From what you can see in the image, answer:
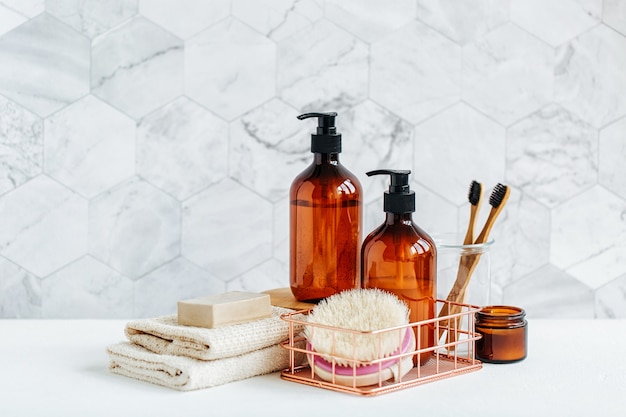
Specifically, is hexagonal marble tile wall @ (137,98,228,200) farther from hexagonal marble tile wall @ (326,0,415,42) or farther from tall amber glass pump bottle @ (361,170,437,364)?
tall amber glass pump bottle @ (361,170,437,364)

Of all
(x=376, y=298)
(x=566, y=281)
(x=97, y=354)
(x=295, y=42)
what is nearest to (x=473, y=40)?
(x=295, y=42)

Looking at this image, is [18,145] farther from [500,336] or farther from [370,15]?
[500,336]

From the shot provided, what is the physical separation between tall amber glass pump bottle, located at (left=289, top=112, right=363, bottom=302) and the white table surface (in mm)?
178

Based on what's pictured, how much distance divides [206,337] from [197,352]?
0.03 meters

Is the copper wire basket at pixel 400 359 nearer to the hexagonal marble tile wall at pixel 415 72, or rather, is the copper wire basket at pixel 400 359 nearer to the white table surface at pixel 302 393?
the white table surface at pixel 302 393

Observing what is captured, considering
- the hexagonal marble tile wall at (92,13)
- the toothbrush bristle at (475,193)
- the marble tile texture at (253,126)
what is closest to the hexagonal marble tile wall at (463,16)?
the marble tile texture at (253,126)

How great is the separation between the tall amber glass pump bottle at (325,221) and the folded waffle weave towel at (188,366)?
14cm

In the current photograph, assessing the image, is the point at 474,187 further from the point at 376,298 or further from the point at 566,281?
the point at 566,281

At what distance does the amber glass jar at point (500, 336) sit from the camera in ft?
4.11

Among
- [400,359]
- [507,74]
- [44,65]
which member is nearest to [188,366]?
[400,359]

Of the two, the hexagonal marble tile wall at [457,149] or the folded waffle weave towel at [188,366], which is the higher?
the hexagonal marble tile wall at [457,149]

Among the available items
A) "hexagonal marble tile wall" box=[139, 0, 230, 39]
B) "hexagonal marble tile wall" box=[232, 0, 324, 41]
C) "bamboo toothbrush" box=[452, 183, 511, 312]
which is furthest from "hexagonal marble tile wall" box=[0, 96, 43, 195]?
"bamboo toothbrush" box=[452, 183, 511, 312]

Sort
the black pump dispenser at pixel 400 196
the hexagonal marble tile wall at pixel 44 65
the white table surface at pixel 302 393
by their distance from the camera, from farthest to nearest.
A: the hexagonal marble tile wall at pixel 44 65
the black pump dispenser at pixel 400 196
the white table surface at pixel 302 393

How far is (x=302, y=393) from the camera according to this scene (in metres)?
1.12
